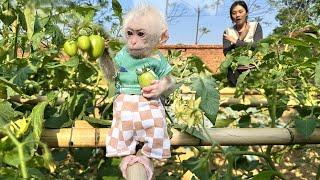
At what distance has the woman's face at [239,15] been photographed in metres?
2.39

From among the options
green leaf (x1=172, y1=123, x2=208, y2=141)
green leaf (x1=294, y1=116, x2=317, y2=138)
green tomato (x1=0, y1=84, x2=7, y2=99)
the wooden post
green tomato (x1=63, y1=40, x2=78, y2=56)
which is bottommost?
the wooden post

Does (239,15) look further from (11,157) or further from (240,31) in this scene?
(11,157)

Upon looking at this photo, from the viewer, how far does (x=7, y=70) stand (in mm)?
1331

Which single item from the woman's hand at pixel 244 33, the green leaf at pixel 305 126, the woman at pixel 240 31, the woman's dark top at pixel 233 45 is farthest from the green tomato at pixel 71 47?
the woman's hand at pixel 244 33

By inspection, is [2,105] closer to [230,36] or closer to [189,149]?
[189,149]

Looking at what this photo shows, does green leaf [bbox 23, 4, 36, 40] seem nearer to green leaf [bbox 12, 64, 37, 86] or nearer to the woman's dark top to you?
green leaf [bbox 12, 64, 37, 86]

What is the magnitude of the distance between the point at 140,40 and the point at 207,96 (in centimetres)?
14

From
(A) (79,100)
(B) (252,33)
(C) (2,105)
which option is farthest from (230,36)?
(C) (2,105)

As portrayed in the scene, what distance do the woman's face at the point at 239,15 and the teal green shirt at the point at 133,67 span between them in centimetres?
138

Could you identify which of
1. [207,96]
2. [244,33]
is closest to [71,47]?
[207,96]

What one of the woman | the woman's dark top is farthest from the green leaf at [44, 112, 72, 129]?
the woman

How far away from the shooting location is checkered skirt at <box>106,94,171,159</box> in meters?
1.03

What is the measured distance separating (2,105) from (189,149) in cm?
93

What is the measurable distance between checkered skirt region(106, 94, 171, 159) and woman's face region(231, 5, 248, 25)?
1.41m
